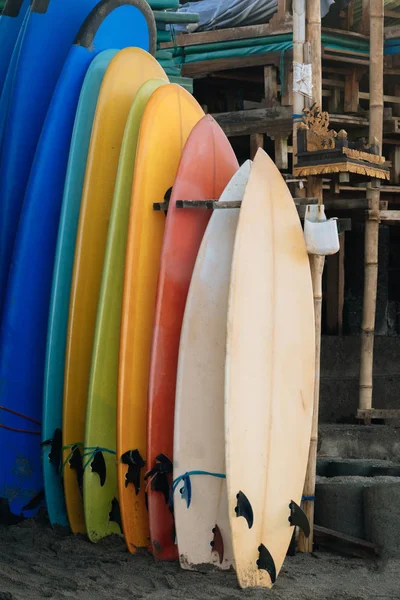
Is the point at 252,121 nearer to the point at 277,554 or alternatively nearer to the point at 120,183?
the point at 120,183

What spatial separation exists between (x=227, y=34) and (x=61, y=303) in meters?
4.32

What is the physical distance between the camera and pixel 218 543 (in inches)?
162

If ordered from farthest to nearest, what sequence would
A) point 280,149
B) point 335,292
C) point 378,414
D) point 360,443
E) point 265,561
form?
point 335,292, point 280,149, point 378,414, point 360,443, point 265,561

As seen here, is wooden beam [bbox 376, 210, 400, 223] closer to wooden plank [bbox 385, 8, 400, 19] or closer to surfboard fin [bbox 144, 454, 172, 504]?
wooden plank [bbox 385, 8, 400, 19]

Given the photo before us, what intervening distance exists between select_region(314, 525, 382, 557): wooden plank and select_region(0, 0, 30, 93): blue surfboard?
298 cm

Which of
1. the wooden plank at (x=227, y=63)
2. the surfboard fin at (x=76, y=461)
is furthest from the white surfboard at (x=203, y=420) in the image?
the wooden plank at (x=227, y=63)

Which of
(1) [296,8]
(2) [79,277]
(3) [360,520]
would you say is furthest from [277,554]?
(1) [296,8]

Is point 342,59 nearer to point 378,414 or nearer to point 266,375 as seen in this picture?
point 378,414

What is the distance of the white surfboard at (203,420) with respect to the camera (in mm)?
4105

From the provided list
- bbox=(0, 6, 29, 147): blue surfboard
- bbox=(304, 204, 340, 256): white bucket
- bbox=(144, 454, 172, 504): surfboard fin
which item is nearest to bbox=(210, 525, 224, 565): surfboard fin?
bbox=(144, 454, 172, 504): surfboard fin

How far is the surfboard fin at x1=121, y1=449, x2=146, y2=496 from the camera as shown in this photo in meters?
4.29

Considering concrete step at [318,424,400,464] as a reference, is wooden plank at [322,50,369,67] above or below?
above

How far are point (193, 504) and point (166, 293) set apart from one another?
0.94 metres

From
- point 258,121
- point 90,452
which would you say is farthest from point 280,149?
point 90,452
